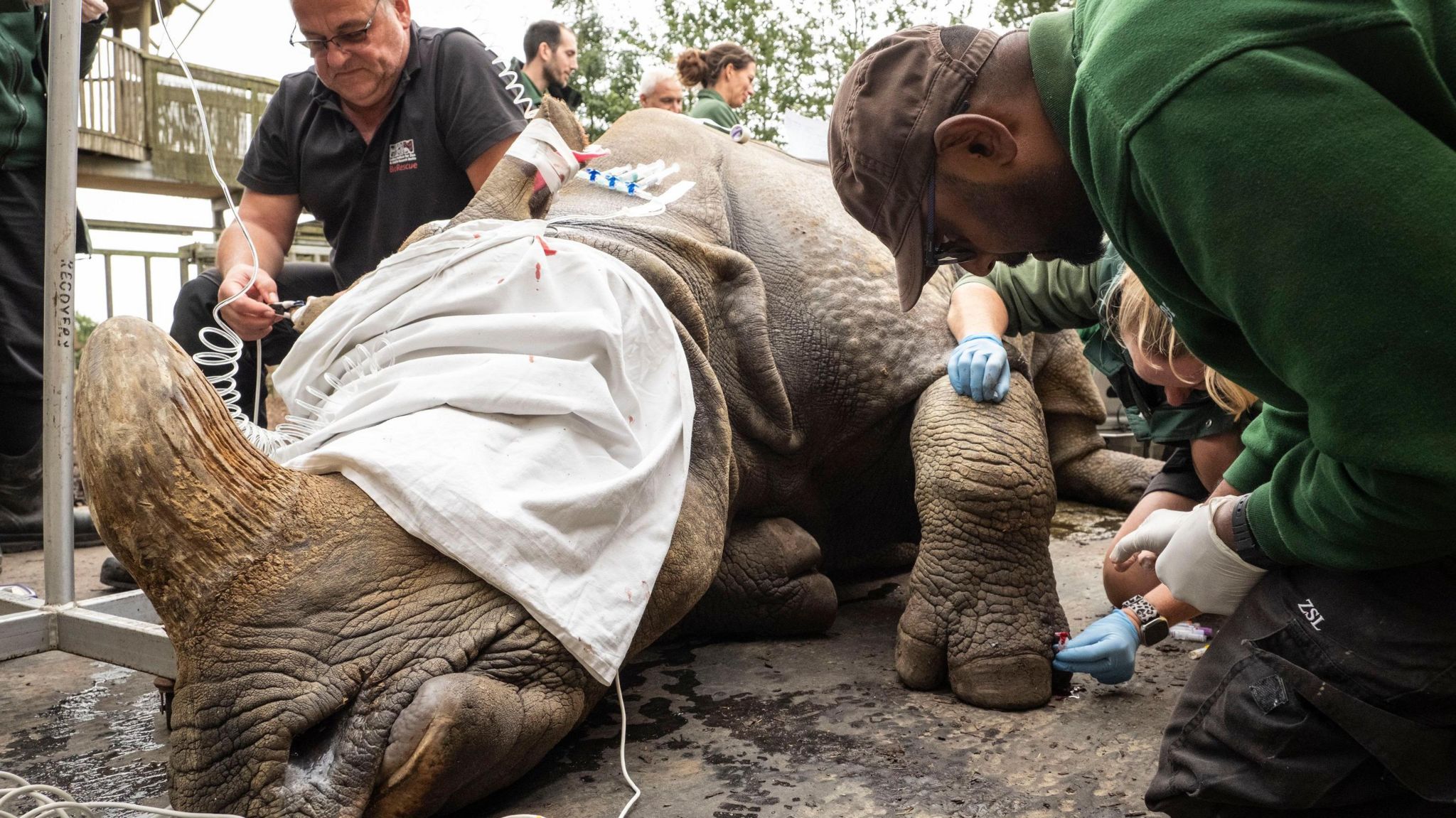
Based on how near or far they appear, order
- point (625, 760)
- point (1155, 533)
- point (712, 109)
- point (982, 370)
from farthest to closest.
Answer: point (712, 109) < point (982, 370) < point (625, 760) < point (1155, 533)

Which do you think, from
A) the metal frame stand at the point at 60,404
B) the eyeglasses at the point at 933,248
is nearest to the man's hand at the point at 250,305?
the metal frame stand at the point at 60,404

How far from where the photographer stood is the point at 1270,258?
4.10 feet

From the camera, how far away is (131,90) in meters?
12.0

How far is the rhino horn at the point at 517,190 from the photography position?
104 inches

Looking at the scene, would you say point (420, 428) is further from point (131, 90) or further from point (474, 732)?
point (131, 90)

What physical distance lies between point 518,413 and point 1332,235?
139 cm

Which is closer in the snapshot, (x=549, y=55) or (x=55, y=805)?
(x=55, y=805)

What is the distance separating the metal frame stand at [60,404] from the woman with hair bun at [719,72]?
15.9ft

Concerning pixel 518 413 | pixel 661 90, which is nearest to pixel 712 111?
pixel 661 90

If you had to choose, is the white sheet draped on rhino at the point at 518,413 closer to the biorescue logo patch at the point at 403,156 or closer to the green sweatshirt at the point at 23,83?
the biorescue logo patch at the point at 403,156

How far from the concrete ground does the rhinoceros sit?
0.40 ft

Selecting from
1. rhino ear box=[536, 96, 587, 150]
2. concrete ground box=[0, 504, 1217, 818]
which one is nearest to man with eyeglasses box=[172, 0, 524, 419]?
rhino ear box=[536, 96, 587, 150]

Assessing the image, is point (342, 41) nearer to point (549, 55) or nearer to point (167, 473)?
point (167, 473)

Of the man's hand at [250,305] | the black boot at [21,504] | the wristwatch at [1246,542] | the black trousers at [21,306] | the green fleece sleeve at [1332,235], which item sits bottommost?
the black boot at [21,504]
